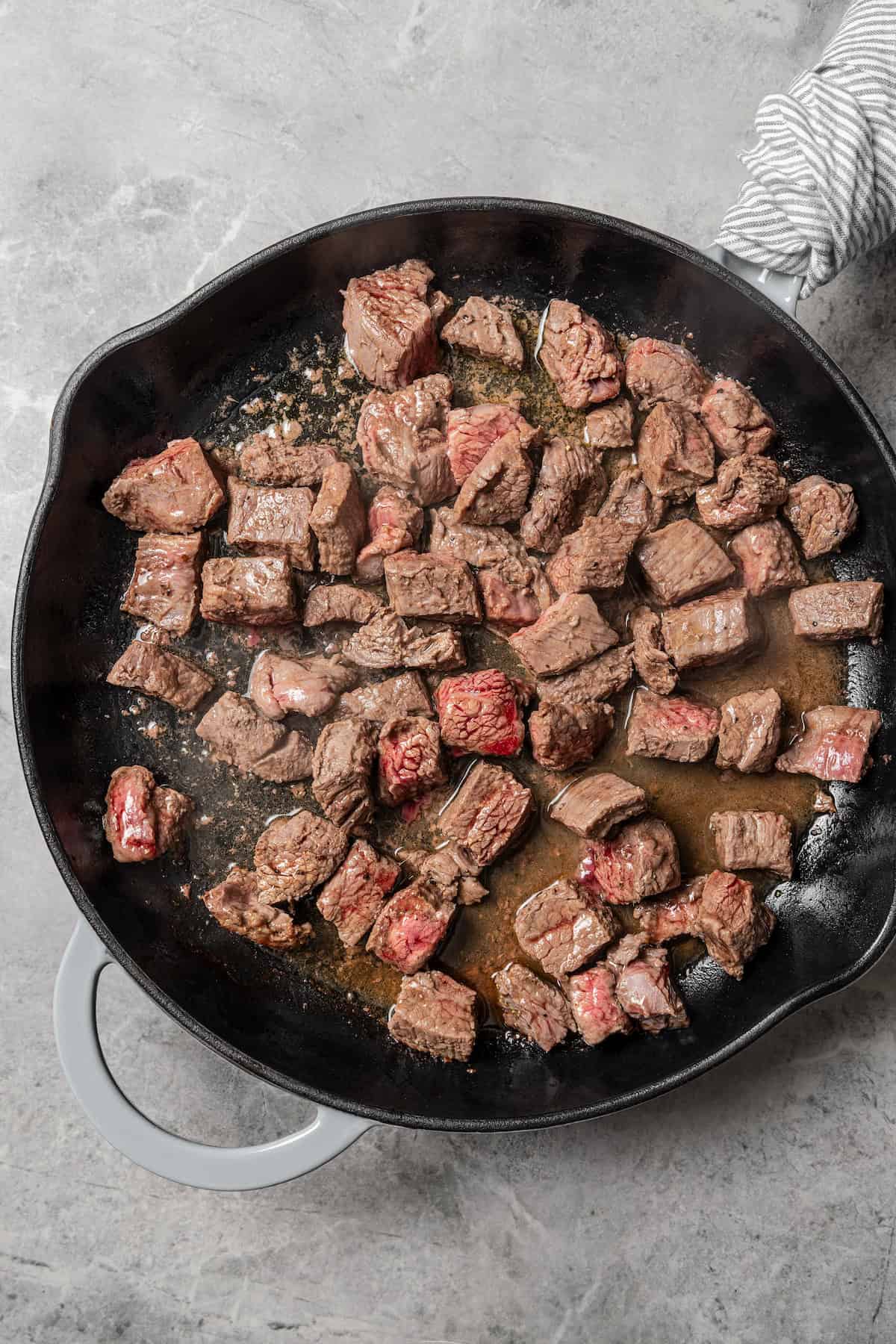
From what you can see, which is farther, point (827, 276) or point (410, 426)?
point (410, 426)

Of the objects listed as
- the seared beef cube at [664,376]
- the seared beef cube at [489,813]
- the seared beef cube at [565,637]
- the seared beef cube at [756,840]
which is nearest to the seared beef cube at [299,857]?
the seared beef cube at [489,813]

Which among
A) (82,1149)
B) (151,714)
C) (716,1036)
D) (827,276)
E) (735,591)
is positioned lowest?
(82,1149)

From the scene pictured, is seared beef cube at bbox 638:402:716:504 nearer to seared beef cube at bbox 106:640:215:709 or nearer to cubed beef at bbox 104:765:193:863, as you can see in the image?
seared beef cube at bbox 106:640:215:709

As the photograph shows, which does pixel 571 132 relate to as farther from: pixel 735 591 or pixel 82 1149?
pixel 82 1149

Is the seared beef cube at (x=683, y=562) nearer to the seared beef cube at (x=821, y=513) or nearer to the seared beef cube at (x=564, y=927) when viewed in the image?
the seared beef cube at (x=821, y=513)

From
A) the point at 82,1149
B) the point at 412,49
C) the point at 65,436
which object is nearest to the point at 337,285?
the point at 412,49

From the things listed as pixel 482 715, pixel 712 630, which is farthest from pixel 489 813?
pixel 712 630

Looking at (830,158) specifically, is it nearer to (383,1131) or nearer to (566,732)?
(566,732)
